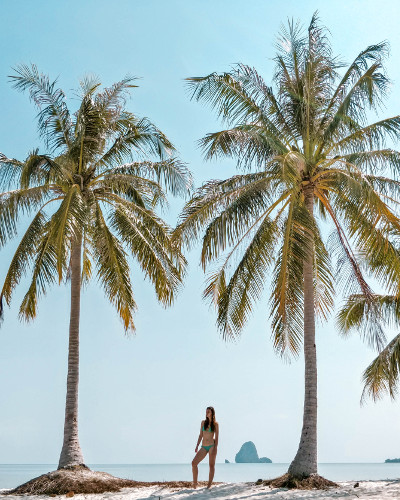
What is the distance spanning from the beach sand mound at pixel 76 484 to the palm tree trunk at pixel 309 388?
2.47 m

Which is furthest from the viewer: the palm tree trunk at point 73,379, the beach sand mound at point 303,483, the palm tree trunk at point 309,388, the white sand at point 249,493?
the palm tree trunk at point 73,379

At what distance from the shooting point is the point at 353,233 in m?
Result: 15.8

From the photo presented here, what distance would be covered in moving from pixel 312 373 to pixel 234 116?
20.6ft

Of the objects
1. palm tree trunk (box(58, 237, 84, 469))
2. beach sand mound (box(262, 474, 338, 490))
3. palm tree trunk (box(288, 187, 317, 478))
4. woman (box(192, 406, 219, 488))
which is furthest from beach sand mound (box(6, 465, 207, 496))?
palm tree trunk (box(288, 187, 317, 478))

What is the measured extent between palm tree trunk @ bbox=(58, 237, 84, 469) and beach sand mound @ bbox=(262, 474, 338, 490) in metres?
4.83

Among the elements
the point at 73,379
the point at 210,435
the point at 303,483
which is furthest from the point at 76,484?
the point at 303,483

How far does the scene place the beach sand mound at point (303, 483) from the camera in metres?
14.8

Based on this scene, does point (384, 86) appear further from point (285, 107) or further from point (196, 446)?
point (196, 446)

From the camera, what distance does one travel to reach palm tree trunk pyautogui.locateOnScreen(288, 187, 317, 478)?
1548 centimetres

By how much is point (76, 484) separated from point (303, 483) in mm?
4922

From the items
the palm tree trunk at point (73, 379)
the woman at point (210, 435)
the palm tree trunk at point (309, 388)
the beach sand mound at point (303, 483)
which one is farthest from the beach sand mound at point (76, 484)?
the palm tree trunk at point (309, 388)

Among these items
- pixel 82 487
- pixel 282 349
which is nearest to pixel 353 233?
pixel 282 349

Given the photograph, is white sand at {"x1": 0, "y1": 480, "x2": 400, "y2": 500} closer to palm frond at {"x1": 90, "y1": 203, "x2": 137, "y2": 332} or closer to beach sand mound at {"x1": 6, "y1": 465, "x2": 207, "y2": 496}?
beach sand mound at {"x1": 6, "y1": 465, "x2": 207, "y2": 496}

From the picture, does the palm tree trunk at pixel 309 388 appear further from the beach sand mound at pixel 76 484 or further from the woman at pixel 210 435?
the beach sand mound at pixel 76 484
